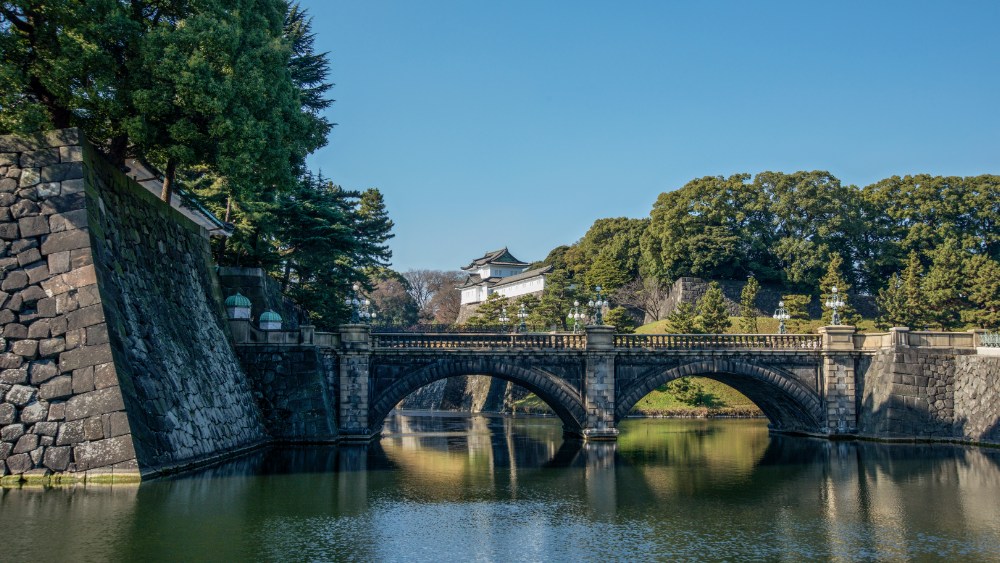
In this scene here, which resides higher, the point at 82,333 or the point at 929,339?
the point at 929,339

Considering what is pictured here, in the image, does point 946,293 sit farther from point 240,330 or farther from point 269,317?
point 240,330

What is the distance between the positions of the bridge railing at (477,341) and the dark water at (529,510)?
6630 mm

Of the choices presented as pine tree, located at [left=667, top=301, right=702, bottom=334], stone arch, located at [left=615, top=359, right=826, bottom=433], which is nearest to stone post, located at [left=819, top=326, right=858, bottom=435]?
stone arch, located at [left=615, top=359, right=826, bottom=433]

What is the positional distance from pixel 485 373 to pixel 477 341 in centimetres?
167

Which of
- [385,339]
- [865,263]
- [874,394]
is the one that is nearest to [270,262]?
[385,339]

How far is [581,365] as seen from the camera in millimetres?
43969

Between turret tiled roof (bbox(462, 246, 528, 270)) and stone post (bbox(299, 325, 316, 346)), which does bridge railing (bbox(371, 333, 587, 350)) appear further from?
turret tiled roof (bbox(462, 246, 528, 270))

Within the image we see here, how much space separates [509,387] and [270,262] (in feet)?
103

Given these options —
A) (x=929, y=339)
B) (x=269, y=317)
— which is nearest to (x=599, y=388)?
(x=269, y=317)

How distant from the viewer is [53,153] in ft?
83.5

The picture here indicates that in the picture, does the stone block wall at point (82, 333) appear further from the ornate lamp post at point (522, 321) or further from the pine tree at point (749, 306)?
the pine tree at point (749, 306)

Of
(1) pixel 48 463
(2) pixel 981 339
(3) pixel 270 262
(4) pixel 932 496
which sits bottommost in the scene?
(4) pixel 932 496

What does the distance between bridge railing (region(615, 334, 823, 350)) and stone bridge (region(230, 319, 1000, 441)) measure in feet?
0.20

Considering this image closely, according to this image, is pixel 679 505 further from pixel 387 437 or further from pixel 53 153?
pixel 387 437
